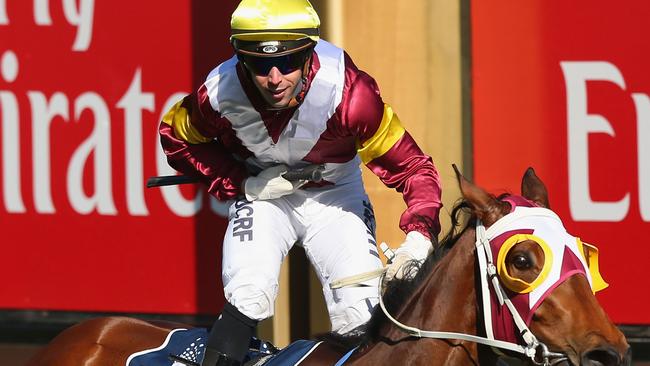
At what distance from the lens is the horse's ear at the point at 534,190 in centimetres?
321

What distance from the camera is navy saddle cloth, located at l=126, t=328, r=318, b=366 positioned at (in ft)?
11.6

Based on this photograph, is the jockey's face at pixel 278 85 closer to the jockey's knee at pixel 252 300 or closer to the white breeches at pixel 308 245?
the white breeches at pixel 308 245

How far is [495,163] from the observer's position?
19.5ft

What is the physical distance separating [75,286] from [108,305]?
0.21m

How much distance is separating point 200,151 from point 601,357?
5.52 ft

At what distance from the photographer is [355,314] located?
369cm

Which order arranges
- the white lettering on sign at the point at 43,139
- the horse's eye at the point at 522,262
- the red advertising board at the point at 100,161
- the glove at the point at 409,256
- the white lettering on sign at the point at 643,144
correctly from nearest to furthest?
the horse's eye at the point at 522,262, the glove at the point at 409,256, the white lettering on sign at the point at 643,144, the red advertising board at the point at 100,161, the white lettering on sign at the point at 43,139

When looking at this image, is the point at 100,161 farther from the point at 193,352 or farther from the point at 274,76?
the point at 274,76

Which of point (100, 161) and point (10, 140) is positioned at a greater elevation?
point (10, 140)

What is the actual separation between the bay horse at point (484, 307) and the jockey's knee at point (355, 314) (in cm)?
12

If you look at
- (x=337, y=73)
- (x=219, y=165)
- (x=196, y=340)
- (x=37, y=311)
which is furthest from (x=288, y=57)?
(x=37, y=311)

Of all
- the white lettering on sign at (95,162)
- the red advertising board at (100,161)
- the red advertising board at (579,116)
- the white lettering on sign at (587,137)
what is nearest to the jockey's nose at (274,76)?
the red advertising board at (579,116)

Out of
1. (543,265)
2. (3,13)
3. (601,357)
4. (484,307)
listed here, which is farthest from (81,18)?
(601,357)

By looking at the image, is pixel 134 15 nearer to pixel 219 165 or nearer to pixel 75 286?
pixel 75 286
